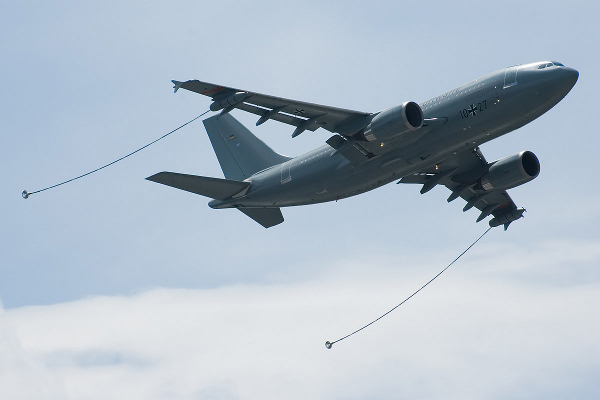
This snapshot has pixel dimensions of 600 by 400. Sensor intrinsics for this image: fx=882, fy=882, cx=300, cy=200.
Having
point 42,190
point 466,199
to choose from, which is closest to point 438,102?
point 466,199

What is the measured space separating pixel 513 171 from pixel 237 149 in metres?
17.8

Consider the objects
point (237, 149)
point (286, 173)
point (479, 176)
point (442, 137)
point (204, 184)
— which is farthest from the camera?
point (237, 149)

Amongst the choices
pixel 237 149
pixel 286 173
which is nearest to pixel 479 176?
pixel 286 173

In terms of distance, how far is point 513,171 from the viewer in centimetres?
5350

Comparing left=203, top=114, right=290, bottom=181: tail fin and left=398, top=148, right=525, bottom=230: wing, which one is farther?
left=203, top=114, right=290, bottom=181: tail fin

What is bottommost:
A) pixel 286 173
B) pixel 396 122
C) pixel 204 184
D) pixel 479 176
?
pixel 479 176

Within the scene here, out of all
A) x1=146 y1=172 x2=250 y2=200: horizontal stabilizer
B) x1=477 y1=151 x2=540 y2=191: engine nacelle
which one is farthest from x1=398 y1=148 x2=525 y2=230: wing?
x1=146 y1=172 x2=250 y2=200: horizontal stabilizer

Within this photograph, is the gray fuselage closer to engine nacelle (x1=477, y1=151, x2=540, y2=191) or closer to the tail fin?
the tail fin

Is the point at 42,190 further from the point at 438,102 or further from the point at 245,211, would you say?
the point at 438,102

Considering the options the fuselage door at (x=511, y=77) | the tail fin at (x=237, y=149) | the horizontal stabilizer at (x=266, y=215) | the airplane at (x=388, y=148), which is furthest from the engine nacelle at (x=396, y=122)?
the horizontal stabilizer at (x=266, y=215)

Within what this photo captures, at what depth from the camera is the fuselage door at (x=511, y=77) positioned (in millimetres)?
45138

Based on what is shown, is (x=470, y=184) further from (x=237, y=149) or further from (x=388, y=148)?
(x=237, y=149)

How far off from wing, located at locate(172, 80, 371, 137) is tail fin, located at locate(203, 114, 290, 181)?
6.81 meters

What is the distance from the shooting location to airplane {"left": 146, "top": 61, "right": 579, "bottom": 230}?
1774 inches
